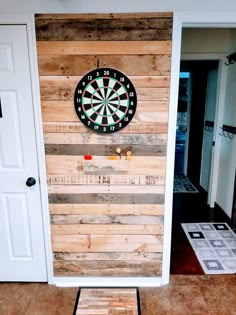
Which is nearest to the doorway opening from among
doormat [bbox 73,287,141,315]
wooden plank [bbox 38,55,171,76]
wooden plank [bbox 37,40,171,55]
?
doormat [bbox 73,287,141,315]

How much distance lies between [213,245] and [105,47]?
2.31 m

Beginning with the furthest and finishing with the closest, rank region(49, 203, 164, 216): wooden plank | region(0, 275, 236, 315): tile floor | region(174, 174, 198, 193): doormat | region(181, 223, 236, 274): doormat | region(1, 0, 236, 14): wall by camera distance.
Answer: region(174, 174, 198, 193): doormat → region(181, 223, 236, 274): doormat → region(49, 203, 164, 216): wooden plank → region(0, 275, 236, 315): tile floor → region(1, 0, 236, 14): wall

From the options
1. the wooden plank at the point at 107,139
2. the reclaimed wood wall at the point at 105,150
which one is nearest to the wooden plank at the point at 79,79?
the reclaimed wood wall at the point at 105,150

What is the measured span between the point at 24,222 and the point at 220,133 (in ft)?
9.08

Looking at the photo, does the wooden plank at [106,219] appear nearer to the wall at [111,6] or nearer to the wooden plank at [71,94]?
the wooden plank at [71,94]

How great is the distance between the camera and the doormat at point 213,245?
2303mm

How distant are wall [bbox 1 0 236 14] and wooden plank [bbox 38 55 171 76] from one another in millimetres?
302

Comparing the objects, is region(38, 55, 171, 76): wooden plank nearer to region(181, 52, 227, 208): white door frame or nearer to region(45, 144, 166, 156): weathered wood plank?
region(45, 144, 166, 156): weathered wood plank

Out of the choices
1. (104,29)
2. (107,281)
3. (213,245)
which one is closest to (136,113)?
(104,29)

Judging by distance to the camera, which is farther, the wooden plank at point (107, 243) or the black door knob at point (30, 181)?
the wooden plank at point (107, 243)

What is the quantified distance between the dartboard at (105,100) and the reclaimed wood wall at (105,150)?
0.05 metres

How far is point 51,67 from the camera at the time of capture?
1.71 m

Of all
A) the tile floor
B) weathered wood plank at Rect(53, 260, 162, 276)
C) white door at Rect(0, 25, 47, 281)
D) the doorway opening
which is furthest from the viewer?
the doorway opening

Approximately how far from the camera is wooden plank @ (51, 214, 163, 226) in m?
1.95
